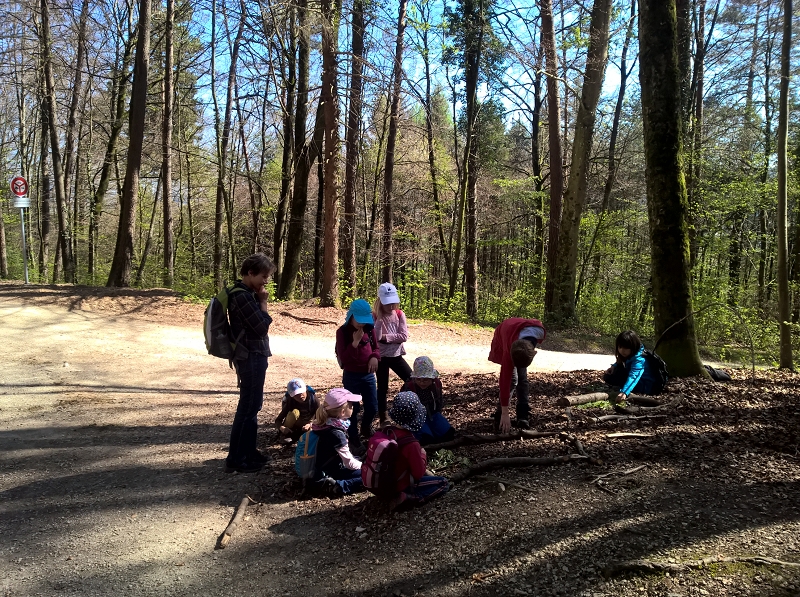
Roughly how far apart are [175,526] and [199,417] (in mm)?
3123

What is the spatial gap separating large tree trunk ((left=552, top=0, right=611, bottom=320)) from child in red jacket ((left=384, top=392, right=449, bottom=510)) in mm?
12719

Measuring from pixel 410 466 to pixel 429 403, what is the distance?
1400 mm

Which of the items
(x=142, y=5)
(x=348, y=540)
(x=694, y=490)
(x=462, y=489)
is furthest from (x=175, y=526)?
(x=142, y=5)

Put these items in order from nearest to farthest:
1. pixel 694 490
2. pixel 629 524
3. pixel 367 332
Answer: pixel 629 524
pixel 694 490
pixel 367 332

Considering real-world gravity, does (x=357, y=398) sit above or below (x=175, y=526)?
above

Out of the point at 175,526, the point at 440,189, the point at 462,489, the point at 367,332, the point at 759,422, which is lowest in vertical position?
the point at 175,526

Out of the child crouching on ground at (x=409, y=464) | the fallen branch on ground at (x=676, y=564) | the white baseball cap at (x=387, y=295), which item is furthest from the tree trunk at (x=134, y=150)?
the fallen branch on ground at (x=676, y=564)

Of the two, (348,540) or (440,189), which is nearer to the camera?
(348,540)

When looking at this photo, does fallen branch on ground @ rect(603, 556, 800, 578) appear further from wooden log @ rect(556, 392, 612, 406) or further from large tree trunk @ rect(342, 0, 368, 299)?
large tree trunk @ rect(342, 0, 368, 299)

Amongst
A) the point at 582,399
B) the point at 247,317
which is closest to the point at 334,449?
the point at 247,317

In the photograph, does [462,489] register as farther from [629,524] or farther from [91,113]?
[91,113]

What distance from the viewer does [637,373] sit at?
18.3 ft

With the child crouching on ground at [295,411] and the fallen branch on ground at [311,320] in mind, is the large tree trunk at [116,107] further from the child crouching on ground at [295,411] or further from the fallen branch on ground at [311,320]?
the child crouching on ground at [295,411]

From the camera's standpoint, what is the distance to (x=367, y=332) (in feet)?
17.3
